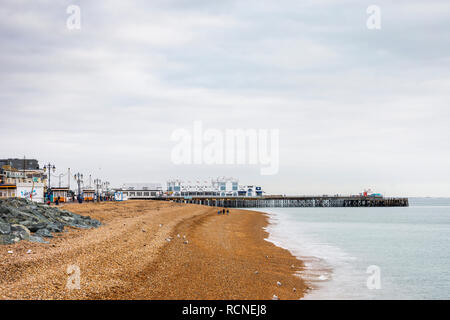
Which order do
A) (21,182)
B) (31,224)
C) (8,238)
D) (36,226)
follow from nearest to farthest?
(8,238) → (36,226) → (31,224) → (21,182)

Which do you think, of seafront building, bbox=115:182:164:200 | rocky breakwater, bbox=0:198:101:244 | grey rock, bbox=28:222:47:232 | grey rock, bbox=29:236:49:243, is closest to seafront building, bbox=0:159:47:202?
rocky breakwater, bbox=0:198:101:244

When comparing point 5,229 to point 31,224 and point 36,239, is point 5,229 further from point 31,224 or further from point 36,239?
point 31,224

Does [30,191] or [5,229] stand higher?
[30,191]

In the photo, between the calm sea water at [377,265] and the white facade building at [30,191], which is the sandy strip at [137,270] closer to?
the calm sea water at [377,265]

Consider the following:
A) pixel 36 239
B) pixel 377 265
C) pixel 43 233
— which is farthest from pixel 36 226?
pixel 377 265

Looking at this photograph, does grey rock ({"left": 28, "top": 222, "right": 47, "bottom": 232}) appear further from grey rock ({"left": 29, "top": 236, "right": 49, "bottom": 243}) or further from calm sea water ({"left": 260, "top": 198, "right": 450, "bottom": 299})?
calm sea water ({"left": 260, "top": 198, "right": 450, "bottom": 299})

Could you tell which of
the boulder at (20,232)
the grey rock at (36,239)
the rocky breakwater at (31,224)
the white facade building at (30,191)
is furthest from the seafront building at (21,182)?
the grey rock at (36,239)

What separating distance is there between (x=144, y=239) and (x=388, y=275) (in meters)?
12.5

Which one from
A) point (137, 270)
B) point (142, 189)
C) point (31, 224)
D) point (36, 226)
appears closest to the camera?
point (137, 270)

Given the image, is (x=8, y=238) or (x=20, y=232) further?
(x=20, y=232)

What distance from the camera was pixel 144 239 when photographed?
2122cm

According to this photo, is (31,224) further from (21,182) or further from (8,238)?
(21,182)

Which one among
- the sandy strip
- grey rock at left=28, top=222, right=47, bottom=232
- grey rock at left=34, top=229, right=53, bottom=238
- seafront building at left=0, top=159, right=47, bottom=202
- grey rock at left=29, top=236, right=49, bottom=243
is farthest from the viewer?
seafront building at left=0, top=159, right=47, bottom=202
